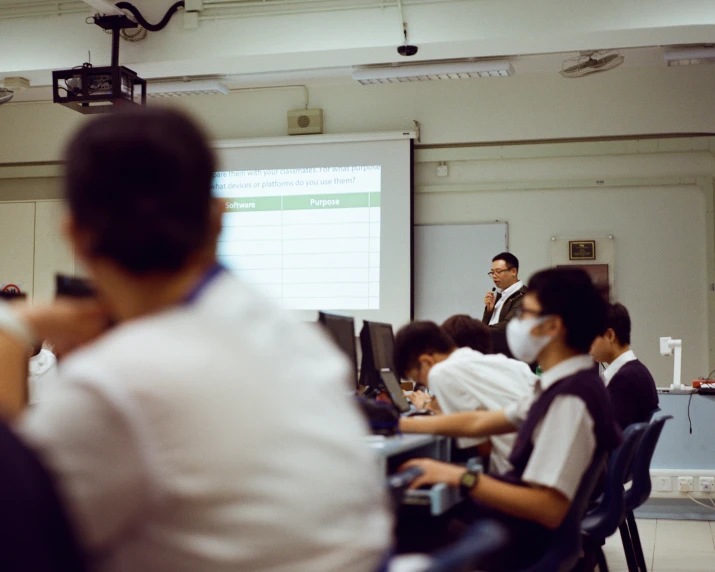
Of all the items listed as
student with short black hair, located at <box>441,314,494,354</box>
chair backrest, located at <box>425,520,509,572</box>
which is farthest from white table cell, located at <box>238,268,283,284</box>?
chair backrest, located at <box>425,520,509,572</box>

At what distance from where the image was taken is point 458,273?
7.20m

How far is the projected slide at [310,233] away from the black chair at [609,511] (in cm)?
444

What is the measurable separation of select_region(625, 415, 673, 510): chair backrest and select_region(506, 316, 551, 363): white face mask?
1.19 metres

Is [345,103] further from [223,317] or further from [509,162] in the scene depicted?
[223,317]

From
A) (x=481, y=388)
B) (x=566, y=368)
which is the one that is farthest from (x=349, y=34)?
(x=566, y=368)

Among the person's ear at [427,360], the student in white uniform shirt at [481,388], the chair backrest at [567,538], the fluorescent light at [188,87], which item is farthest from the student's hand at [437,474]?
the fluorescent light at [188,87]

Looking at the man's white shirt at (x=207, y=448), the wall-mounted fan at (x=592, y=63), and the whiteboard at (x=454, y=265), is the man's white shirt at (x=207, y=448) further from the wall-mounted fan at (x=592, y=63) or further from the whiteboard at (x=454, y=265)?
the whiteboard at (x=454, y=265)

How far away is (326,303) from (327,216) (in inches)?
29.9

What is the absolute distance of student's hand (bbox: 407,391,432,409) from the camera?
334 centimetres

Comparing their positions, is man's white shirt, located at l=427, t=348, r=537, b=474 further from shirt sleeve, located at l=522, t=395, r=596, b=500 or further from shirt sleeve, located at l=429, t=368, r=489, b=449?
shirt sleeve, located at l=522, t=395, r=596, b=500

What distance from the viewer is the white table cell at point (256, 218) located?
299 inches

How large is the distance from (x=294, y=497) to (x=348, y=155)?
6726 millimetres

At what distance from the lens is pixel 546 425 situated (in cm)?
193

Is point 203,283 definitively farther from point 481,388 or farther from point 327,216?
point 327,216
